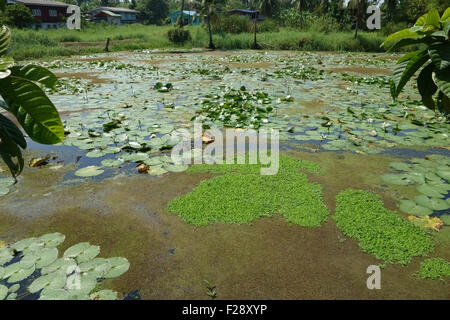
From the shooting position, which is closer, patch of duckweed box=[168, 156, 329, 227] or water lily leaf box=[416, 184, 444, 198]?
patch of duckweed box=[168, 156, 329, 227]

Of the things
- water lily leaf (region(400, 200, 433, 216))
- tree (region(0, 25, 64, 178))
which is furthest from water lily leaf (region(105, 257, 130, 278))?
water lily leaf (region(400, 200, 433, 216))

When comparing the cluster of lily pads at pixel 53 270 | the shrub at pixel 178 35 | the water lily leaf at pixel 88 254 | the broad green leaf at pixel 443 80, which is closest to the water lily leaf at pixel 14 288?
the cluster of lily pads at pixel 53 270

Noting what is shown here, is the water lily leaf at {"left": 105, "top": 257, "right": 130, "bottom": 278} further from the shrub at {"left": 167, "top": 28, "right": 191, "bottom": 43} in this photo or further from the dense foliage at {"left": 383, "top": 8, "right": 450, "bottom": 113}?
the shrub at {"left": 167, "top": 28, "right": 191, "bottom": 43}

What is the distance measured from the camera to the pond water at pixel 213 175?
1.69 metres

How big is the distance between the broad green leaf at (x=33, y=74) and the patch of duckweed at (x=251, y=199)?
156 centimetres

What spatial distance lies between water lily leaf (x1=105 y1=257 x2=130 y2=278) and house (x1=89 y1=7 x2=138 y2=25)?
4047 cm

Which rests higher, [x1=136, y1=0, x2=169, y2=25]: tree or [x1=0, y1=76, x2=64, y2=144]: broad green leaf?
[x1=136, y1=0, x2=169, y2=25]: tree

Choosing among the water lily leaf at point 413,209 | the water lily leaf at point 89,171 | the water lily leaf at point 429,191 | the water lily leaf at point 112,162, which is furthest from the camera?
the water lily leaf at point 112,162

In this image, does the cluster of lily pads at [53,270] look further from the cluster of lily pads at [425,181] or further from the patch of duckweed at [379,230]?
the cluster of lily pads at [425,181]

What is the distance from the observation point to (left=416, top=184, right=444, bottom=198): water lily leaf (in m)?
2.44

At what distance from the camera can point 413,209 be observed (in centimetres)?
229

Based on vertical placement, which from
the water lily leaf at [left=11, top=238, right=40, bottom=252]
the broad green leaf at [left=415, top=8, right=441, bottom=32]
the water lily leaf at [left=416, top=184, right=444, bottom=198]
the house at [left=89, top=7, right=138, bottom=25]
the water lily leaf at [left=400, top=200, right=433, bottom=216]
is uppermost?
the house at [left=89, top=7, right=138, bottom=25]

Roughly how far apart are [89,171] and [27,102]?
2339mm

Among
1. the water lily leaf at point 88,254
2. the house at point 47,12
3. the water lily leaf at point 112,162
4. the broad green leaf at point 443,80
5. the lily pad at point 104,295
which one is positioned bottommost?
the lily pad at point 104,295
